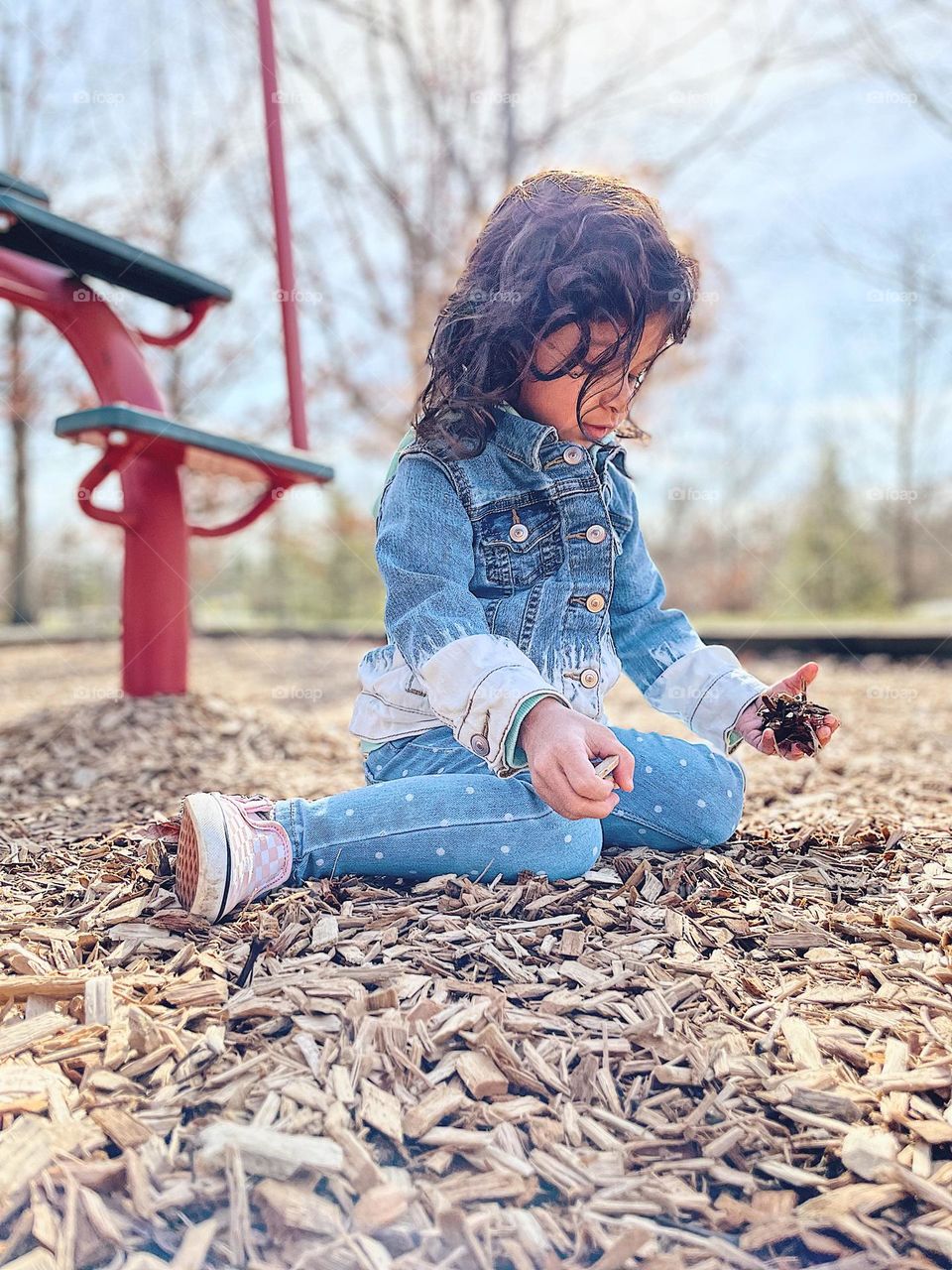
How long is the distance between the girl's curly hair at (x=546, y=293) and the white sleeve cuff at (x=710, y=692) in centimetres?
49

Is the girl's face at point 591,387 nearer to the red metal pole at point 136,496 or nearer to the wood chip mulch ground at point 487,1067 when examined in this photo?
the wood chip mulch ground at point 487,1067

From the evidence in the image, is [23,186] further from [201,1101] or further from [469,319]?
[201,1101]

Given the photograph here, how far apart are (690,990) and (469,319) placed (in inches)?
36.9

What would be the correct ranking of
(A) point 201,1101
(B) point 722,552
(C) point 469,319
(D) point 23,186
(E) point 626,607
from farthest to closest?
(B) point 722,552, (D) point 23,186, (E) point 626,607, (C) point 469,319, (A) point 201,1101

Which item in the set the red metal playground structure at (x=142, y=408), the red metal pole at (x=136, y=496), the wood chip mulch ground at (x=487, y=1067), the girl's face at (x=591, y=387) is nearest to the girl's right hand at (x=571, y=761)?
the wood chip mulch ground at (x=487, y=1067)

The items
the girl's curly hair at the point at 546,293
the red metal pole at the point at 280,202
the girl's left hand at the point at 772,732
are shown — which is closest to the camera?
the girl's curly hair at the point at 546,293

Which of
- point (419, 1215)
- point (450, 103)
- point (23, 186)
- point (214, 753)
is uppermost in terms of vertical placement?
point (450, 103)

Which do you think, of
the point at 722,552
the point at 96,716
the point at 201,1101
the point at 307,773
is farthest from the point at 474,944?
the point at 722,552

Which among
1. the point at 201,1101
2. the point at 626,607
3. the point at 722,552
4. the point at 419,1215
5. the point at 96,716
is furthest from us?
the point at 722,552

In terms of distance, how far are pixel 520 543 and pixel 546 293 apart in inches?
14.3

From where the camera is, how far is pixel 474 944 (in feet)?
4.08

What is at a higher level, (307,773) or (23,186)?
(23,186)

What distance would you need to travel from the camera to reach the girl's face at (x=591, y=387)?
1.39 m

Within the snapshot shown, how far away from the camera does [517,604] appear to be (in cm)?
156
